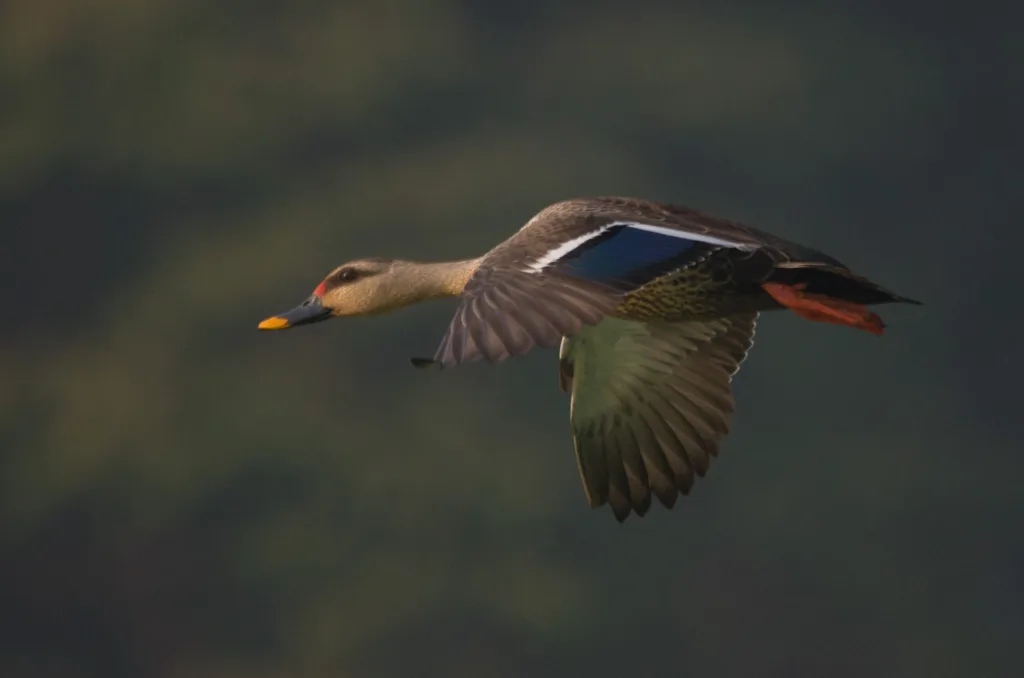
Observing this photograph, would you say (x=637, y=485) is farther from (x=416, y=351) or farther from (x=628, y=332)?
(x=416, y=351)

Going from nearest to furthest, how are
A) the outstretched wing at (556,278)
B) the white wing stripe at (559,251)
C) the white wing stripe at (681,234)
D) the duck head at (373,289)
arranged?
the outstretched wing at (556,278) → the white wing stripe at (559,251) → the white wing stripe at (681,234) → the duck head at (373,289)

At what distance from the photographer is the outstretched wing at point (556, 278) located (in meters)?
3.48

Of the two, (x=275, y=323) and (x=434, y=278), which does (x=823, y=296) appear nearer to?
(x=434, y=278)

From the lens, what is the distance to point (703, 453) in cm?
493

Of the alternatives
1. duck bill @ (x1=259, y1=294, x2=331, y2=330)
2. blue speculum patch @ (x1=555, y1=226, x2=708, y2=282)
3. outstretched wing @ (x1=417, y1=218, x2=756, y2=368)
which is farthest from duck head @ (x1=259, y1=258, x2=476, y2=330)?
blue speculum patch @ (x1=555, y1=226, x2=708, y2=282)

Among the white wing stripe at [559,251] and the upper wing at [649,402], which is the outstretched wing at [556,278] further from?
the upper wing at [649,402]

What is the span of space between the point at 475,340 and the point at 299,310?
1.52 meters

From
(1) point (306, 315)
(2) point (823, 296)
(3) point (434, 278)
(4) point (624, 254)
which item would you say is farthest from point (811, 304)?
(1) point (306, 315)

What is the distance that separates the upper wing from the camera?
4.93 meters

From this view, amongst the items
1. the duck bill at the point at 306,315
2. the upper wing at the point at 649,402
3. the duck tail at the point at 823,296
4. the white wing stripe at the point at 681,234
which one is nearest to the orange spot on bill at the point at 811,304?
the duck tail at the point at 823,296

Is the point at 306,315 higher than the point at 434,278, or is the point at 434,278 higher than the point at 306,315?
the point at 434,278

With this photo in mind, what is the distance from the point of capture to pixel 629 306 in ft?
14.1

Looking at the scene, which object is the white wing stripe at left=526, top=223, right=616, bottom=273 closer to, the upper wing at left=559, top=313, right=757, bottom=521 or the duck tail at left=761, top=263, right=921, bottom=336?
the duck tail at left=761, top=263, right=921, bottom=336

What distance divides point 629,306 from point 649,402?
0.73 m
